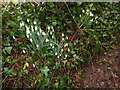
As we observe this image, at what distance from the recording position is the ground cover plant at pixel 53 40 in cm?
215

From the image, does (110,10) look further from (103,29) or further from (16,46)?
(16,46)

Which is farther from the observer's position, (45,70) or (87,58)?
(87,58)

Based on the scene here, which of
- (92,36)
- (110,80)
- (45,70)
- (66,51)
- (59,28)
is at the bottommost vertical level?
(110,80)

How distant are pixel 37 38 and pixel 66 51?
457mm

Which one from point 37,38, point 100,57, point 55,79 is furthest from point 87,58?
point 37,38

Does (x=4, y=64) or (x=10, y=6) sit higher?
(x=10, y=6)

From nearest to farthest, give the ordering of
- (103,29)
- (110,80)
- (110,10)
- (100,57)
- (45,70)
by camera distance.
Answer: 1. (45,70)
2. (110,80)
3. (100,57)
4. (103,29)
5. (110,10)

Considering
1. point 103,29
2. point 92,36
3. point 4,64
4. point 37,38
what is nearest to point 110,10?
point 103,29

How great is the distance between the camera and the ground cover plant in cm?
215

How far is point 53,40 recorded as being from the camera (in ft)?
7.89


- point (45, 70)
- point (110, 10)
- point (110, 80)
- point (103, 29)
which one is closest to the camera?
point (45, 70)

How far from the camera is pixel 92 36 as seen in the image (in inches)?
104

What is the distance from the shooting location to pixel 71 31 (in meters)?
2.65

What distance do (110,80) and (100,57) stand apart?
40 cm
